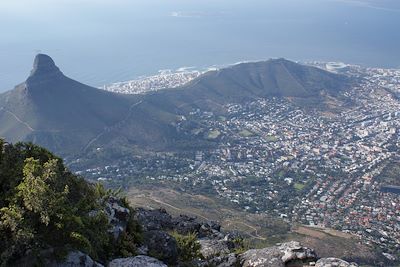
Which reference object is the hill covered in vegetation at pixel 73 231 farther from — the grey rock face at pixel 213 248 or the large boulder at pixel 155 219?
the large boulder at pixel 155 219

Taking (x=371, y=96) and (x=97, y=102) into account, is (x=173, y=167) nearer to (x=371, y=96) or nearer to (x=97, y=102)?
(x=97, y=102)

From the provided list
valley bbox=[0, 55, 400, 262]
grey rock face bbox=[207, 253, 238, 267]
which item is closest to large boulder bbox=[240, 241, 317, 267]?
grey rock face bbox=[207, 253, 238, 267]

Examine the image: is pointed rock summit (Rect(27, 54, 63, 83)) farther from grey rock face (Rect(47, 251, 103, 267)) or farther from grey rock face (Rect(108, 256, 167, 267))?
grey rock face (Rect(47, 251, 103, 267))

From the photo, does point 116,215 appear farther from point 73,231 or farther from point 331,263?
point 331,263

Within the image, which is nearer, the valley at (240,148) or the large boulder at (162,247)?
the large boulder at (162,247)

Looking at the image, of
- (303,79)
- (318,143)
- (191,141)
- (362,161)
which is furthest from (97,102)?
(303,79)

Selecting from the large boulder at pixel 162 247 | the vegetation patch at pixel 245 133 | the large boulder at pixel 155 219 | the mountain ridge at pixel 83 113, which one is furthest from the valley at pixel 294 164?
the large boulder at pixel 162 247
